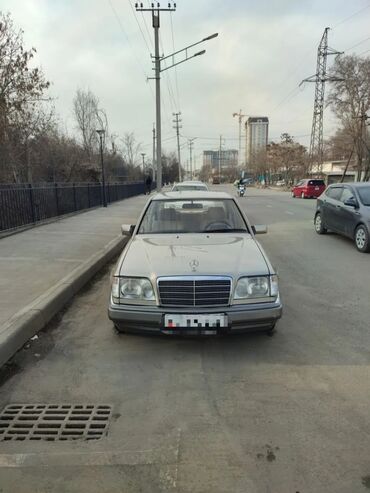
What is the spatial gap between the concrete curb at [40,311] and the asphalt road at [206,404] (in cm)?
16

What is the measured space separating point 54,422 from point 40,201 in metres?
12.2

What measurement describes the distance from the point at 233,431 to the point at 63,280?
166 inches

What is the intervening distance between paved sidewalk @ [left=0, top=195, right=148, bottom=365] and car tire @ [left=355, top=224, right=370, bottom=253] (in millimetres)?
5892

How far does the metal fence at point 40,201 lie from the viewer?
38.7ft

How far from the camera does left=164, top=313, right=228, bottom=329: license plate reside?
12.4 feet

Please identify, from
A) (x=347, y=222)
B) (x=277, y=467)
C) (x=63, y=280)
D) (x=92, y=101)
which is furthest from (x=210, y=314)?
(x=92, y=101)

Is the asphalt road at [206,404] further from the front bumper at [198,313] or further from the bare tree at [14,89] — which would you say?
the bare tree at [14,89]

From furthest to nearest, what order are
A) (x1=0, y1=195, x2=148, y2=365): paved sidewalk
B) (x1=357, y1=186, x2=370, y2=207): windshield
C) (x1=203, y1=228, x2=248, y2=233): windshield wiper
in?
1. (x1=357, y1=186, x2=370, y2=207): windshield
2. (x1=203, y1=228, x2=248, y2=233): windshield wiper
3. (x1=0, y1=195, x2=148, y2=365): paved sidewalk

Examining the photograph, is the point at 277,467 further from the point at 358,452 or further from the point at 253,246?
the point at 253,246

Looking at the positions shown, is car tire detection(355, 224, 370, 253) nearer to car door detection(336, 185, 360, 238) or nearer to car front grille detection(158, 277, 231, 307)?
car door detection(336, 185, 360, 238)

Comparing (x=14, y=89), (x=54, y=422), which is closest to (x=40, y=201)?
(x=14, y=89)

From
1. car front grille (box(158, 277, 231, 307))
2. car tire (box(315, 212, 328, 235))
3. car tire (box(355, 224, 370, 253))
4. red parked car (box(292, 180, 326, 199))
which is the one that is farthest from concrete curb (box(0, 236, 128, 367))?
red parked car (box(292, 180, 326, 199))

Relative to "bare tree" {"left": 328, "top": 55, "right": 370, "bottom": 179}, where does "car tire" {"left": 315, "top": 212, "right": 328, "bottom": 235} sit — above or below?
below

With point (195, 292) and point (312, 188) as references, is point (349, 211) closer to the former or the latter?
point (195, 292)
